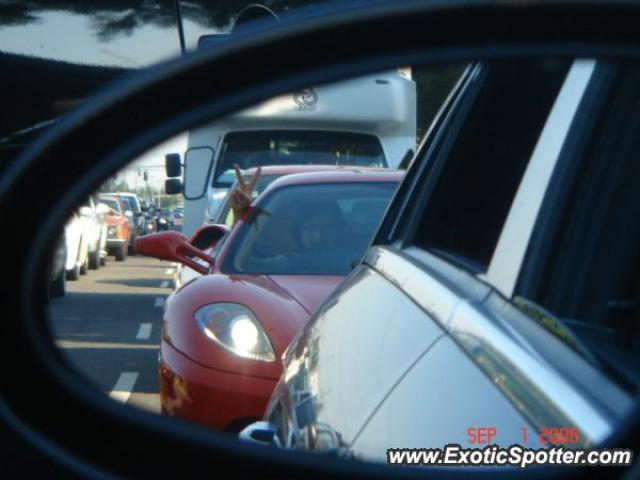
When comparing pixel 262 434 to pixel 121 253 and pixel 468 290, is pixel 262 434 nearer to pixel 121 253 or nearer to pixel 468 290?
pixel 468 290

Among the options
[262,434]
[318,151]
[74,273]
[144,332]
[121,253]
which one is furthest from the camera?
[121,253]

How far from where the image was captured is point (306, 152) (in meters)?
10.1

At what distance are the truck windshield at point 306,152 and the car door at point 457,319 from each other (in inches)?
231

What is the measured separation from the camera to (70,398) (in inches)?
53.6

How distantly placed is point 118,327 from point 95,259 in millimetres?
12263

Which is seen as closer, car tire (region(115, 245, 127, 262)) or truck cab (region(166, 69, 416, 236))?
truck cab (region(166, 69, 416, 236))

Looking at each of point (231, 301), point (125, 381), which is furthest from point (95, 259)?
point (231, 301)

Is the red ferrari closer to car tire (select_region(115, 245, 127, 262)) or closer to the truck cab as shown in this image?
the truck cab

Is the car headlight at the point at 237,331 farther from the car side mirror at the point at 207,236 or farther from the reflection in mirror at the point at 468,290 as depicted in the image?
the car side mirror at the point at 207,236

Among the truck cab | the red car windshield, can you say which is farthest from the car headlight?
the truck cab

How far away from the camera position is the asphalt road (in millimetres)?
7205

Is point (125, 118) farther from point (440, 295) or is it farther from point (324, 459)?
point (440, 295)

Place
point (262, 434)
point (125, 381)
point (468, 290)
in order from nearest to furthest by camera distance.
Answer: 1. point (468, 290)
2. point (262, 434)
3. point (125, 381)

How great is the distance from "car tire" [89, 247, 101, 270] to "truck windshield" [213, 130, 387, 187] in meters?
12.6
